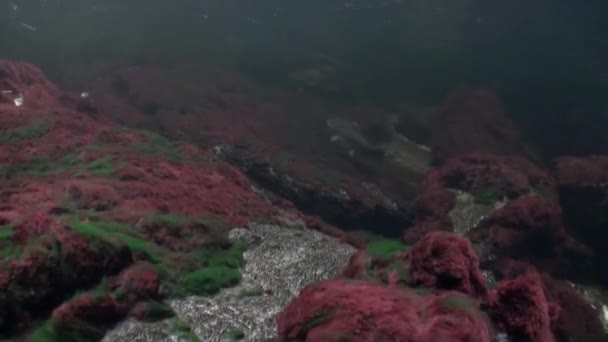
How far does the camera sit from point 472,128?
25.8 m

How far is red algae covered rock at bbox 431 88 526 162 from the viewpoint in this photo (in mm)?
23641

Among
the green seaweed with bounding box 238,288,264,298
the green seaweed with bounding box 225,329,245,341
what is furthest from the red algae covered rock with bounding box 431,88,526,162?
the green seaweed with bounding box 225,329,245,341

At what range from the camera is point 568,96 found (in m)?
33.7

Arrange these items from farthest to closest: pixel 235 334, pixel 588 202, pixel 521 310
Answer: pixel 588 202 < pixel 235 334 < pixel 521 310

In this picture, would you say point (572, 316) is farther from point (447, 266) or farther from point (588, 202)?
point (447, 266)

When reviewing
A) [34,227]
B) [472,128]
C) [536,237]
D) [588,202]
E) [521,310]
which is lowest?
[472,128]

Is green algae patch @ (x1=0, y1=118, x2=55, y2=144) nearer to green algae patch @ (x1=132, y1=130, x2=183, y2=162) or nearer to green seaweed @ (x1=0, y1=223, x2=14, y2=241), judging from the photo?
green algae patch @ (x1=132, y1=130, x2=183, y2=162)

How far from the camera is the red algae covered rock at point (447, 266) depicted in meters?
6.34

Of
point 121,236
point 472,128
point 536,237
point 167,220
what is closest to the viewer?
point 121,236

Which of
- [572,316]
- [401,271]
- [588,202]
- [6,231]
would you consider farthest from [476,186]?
[6,231]

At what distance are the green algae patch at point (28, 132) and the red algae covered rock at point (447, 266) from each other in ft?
35.7

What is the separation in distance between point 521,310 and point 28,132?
12.7m

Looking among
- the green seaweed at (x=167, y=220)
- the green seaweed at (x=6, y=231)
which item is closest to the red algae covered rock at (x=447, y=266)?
the green seaweed at (x=167, y=220)

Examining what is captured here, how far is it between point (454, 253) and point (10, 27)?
50.8m
